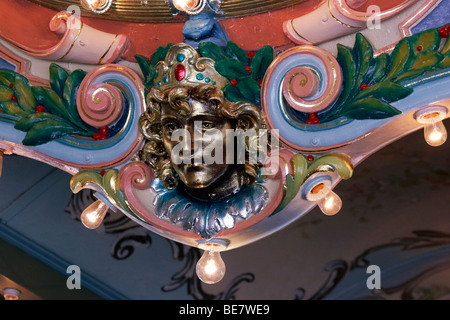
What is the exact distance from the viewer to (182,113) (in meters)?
1.52

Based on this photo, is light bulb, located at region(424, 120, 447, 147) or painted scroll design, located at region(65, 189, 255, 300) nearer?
light bulb, located at region(424, 120, 447, 147)

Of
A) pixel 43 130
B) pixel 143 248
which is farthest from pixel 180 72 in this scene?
pixel 143 248

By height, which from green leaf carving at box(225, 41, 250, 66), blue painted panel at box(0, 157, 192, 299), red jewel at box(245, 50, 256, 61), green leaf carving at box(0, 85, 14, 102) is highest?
blue painted panel at box(0, 157, 192, 299)

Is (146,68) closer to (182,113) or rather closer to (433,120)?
(182,113)

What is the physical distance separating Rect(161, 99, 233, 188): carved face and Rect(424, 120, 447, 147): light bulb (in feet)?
1.30

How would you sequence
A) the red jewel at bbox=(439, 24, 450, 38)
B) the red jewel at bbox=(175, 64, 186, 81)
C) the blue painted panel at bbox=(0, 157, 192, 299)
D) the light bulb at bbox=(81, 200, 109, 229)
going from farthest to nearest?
the blue painted panel at bbox=(0, 157, 192, 299), the light bulb at bbox=(81, 200, 109, 229), the red jewel at bbox=(175, 64, 186, 81), the red jewel at bbox=(439, 24, 450, 38)

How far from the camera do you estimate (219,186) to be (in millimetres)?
1561

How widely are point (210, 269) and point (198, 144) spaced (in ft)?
0.93

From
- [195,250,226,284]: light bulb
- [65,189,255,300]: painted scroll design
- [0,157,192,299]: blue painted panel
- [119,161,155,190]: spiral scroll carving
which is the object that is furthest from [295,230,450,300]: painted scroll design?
[119,161,155,190]: spiral scroll carving

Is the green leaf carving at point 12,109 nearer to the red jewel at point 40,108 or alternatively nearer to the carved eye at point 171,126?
the red jewel at point 40,108

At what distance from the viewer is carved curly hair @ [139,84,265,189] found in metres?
1.51

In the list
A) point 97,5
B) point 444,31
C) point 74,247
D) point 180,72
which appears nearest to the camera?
point 444,31

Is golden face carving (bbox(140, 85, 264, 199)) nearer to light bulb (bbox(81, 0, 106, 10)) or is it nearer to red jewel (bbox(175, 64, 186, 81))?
red jewel (bbox(175, 64, 186, 81))

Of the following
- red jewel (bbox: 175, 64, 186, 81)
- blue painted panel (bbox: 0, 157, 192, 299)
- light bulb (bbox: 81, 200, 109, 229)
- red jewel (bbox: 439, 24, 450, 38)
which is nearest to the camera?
red jewel (bbox: 439, 24, 450, 38)
